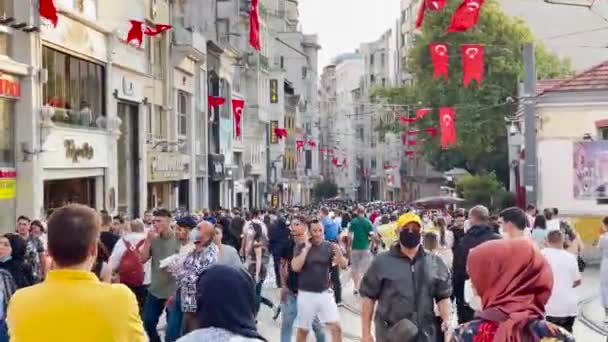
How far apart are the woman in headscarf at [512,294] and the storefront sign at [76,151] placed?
23.3m

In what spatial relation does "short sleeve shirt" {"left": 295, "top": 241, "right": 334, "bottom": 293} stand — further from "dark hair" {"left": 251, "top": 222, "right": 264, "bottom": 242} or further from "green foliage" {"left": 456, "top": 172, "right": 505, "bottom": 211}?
"green foliage" {"left": 456, "top": 172, "right": 505, "bottom": 211}

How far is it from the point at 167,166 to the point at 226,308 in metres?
35.1

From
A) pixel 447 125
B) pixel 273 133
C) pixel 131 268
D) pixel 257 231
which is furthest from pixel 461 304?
pixel 273 133

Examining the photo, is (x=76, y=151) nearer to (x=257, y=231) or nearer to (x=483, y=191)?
(x=257, y=231)

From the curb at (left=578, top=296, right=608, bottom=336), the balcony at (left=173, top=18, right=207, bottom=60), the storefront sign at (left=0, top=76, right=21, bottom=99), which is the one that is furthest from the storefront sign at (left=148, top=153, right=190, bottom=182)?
the curb at (left=578, top=296, right=608, bottom=336)

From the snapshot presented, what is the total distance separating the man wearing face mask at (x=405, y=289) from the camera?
8.59 metres

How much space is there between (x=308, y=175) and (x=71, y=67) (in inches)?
3153

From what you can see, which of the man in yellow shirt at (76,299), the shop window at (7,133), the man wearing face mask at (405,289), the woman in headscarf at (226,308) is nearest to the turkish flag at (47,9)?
the shop window at (7,133)

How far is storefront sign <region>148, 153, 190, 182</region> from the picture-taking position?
37688 millimetres

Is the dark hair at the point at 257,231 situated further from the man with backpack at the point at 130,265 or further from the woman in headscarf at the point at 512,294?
the woman in headscarf at the point at 512,294

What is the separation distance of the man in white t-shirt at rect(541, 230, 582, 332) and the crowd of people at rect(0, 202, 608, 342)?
1 centimetres

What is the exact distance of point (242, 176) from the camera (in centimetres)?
6250

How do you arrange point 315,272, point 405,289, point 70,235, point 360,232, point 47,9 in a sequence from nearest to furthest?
point 70,235
point 405,289
point 315,272
point 360,232
point 47,9

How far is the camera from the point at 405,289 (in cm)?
859
